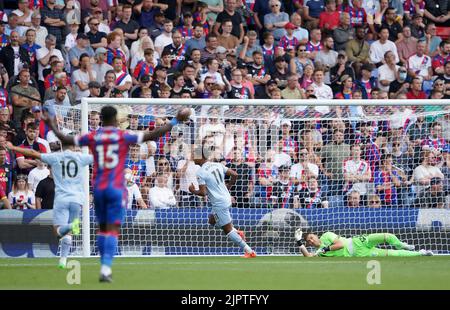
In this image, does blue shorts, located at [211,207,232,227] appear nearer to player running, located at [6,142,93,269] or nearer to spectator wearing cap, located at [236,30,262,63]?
player running, located at [6,142,93,269]

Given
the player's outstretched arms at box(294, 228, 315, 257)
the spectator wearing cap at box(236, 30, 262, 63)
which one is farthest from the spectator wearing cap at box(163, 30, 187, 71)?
the player's outstretched arms at box(294, 228, 315, 257)

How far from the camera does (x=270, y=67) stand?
2345 centimetres

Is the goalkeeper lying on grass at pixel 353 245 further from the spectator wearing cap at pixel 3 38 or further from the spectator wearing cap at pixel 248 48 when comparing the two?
the spectator wearing cap at pixel 3 38

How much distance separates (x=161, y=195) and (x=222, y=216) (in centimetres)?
195

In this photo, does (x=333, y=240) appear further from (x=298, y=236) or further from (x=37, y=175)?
(x=37, y=175)

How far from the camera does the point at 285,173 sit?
64.3ft

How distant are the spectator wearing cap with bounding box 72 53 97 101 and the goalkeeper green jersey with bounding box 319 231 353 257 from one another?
6118 mm

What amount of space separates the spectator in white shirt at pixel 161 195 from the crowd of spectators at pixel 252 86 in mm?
40

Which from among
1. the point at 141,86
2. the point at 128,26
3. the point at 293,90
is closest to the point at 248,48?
the point at 293,90

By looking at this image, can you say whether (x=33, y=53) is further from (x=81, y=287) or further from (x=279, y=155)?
(x=81, y=287)

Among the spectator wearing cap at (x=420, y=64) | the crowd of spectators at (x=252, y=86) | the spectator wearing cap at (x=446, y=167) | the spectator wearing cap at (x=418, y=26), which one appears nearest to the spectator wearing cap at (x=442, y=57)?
the crowd of spectators at (x=252, y=86)

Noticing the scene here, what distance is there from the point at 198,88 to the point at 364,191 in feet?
14.8

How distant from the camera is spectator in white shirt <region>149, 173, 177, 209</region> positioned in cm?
1905

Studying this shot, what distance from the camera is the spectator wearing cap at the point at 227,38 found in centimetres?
2341
